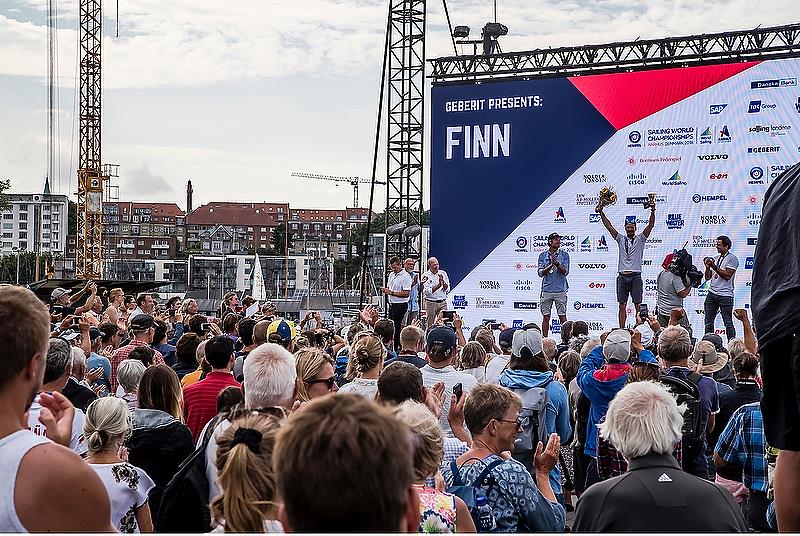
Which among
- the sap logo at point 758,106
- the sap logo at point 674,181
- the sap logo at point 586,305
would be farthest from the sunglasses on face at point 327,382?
the sap logo at point 758,106

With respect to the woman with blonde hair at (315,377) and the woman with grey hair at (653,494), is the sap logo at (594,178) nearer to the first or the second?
the woman with blonde hair at (315,377)

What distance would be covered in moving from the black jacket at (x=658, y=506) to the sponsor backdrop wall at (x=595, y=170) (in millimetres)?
12743

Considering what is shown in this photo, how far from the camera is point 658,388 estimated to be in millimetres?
3477


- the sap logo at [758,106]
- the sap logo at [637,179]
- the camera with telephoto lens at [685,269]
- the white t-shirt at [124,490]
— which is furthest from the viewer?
the sap logo at [637,179]

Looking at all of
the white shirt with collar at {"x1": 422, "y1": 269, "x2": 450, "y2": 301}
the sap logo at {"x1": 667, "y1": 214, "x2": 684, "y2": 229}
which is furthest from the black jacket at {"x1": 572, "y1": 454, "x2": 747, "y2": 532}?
the sap logo at {"x1": 667, "y1": 214, "x2": 684, "y2": 229}

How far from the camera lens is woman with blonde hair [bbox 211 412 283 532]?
107 inches

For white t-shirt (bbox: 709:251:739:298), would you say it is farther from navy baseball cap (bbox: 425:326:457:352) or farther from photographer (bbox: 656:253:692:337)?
navy baseball cap (bbox: 425:326:457:352)

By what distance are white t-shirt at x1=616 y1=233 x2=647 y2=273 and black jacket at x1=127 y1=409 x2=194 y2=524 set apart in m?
11.9

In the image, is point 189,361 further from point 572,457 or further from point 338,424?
point 338,424

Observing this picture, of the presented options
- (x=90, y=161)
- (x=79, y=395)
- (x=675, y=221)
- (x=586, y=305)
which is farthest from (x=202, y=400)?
(x=90, y=161)

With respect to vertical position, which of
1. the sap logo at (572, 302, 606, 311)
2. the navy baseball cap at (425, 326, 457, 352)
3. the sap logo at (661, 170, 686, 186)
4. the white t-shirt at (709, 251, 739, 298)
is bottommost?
the sap logo at (572, 302, 606, 311)

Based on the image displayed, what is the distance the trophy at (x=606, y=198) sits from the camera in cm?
1631

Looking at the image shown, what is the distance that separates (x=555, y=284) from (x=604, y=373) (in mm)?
10480

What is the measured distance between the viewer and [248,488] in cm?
274
